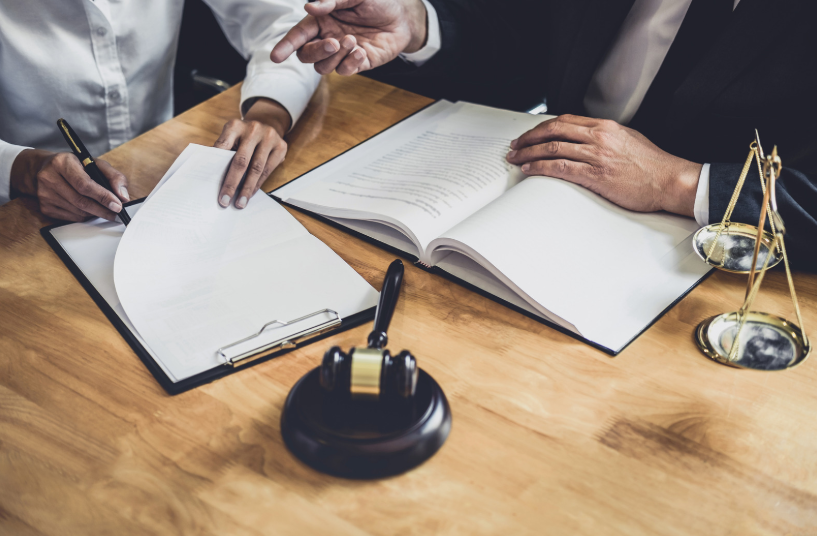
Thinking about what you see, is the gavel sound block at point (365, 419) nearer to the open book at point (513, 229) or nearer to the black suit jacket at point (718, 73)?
the open book at point (513, 229)

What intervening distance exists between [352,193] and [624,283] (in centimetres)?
45

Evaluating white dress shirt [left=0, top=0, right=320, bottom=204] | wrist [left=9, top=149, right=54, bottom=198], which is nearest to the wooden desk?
wrist [left=9, top=149, right=54, bottom=198]

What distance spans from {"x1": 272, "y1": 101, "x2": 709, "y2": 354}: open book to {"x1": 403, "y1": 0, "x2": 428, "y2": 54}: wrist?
34cm

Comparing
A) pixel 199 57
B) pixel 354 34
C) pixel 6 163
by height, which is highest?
pixel 354 34

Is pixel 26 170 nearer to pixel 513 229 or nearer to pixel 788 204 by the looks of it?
pixel 513 229

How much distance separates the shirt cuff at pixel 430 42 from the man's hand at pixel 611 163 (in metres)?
0.46

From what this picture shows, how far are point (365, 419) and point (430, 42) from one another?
1023 mm

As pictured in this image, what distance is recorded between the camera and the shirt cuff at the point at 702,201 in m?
0.91

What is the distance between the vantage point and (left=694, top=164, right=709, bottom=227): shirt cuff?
3.00 ft

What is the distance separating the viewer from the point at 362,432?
0.60 metres

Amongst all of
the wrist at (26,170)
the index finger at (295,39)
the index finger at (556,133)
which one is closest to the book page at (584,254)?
the index finger at (556,133)

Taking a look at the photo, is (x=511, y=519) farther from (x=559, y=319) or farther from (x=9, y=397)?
(x=9, y=397)

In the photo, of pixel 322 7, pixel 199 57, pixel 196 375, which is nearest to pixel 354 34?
pixel 322 7

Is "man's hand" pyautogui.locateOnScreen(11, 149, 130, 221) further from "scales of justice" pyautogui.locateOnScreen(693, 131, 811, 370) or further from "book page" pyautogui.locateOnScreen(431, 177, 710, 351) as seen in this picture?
"scales of justice" pyautogui.locateOnScreen(693, 131, 811, 370)
